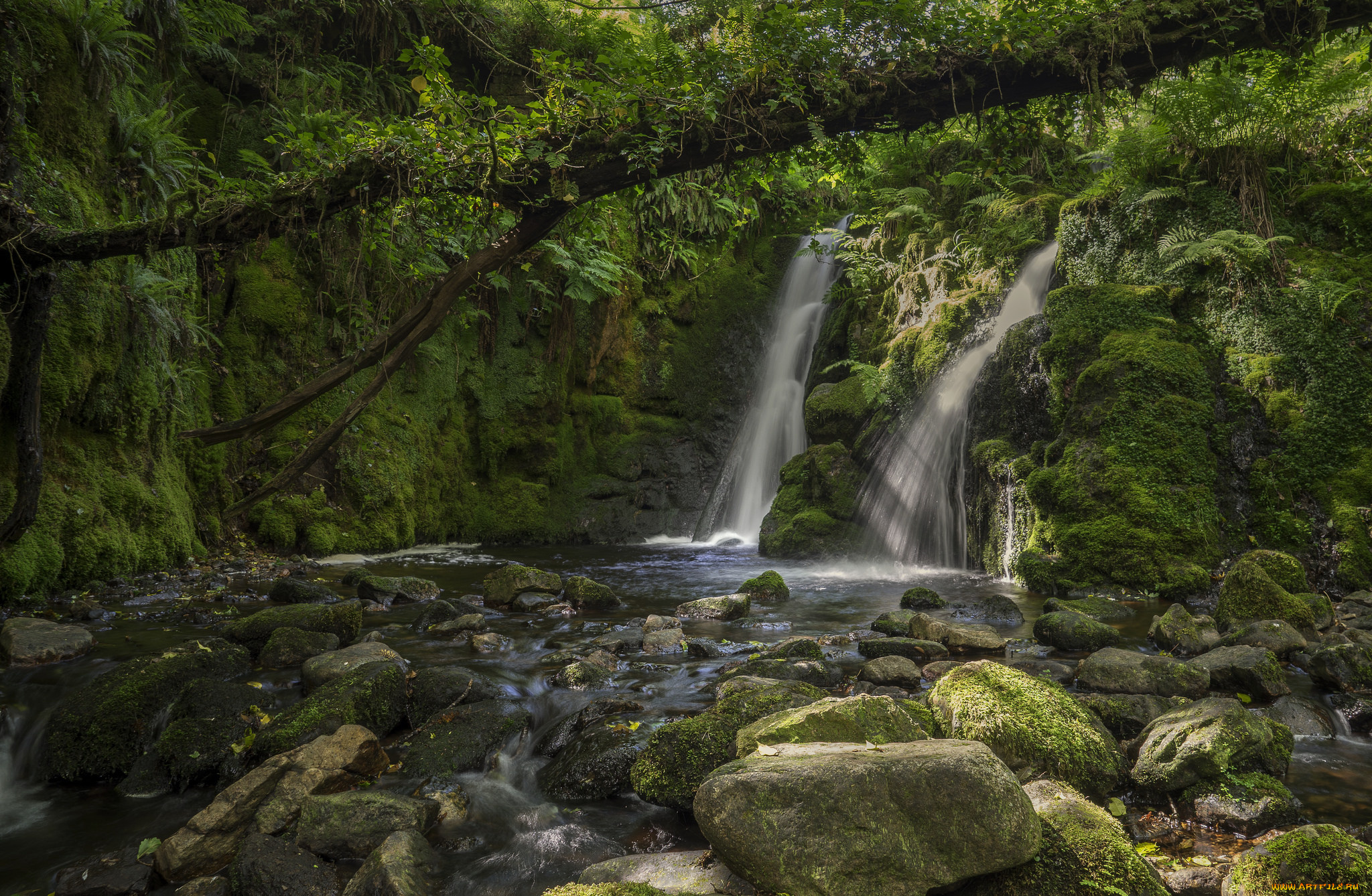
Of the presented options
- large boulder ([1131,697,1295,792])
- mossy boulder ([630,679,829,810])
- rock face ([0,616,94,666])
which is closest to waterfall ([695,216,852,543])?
mossy boulder ([630,679,829,810])

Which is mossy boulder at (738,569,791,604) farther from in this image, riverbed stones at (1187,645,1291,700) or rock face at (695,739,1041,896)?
rock face at (695,739,1041,896)

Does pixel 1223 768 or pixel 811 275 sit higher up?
pixel 811 275

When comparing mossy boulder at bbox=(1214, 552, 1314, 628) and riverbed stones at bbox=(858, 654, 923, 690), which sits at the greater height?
mossy boulder at bbox=(1214, 552, 1314, 628)

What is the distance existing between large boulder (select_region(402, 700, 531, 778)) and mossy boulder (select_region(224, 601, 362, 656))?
6.73 ft

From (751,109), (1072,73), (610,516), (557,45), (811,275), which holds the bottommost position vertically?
(610,516)

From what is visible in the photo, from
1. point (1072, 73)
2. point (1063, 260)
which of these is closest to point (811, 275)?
point (1063, 260)

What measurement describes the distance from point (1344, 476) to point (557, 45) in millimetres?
13108

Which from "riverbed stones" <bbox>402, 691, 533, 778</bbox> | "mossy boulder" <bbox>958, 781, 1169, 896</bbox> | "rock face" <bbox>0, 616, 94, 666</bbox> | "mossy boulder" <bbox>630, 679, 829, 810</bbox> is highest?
"mossy boulder" <bbox>958, 781, 1169, 896</bbox>

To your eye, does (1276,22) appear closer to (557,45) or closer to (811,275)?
(557,45)

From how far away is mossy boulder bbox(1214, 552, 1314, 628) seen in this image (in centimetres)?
564

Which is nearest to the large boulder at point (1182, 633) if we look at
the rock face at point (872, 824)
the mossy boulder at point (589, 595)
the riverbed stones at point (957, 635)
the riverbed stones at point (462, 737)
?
the riverbed stones at point (957, 635)

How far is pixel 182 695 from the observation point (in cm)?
405

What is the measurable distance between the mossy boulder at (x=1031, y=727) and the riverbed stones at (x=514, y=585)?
5.30m

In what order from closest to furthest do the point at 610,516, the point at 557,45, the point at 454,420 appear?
the point at 557,45 < the point at 454,420 < the point at 610,516
